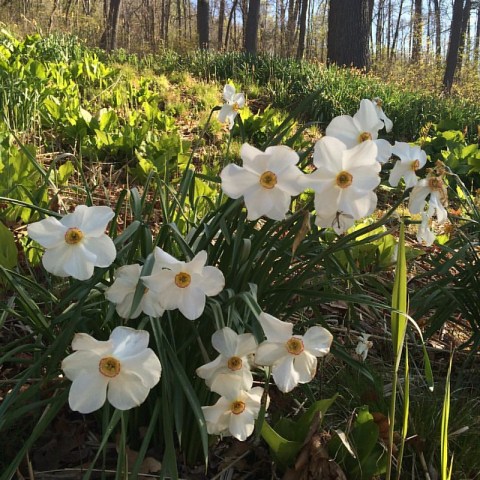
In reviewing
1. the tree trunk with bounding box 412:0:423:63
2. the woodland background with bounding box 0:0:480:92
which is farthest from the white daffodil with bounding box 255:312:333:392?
the tree trunk with bounding box 412:0:423:63

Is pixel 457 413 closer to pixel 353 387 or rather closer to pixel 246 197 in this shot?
pixel 353 387

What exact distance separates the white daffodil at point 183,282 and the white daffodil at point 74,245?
0.09 meters

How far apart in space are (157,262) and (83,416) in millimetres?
712

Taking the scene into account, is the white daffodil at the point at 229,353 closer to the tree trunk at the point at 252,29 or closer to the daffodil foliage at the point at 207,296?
the daffodil foliage at the point at 207,296

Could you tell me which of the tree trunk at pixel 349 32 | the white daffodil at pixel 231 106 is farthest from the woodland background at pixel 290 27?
the white daffodil at pixel 231 106

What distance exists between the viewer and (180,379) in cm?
109

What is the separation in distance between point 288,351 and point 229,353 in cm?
11

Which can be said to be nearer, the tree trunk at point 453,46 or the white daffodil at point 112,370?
the white daffodil at point 112,370

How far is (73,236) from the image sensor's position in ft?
3.17

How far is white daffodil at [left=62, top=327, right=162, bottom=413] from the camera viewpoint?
2.99 ft

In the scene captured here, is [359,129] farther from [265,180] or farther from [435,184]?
[265,180]

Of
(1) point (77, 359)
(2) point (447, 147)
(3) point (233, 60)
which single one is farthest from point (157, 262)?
(3) point (233, 60)

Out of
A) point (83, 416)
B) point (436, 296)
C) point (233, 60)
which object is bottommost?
point (83, 416)

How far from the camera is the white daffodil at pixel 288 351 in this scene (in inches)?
39.1
